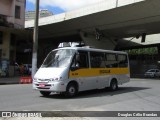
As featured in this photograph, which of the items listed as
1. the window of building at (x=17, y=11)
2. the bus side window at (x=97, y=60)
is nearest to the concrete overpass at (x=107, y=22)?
the window of building at (x=17, y=11)

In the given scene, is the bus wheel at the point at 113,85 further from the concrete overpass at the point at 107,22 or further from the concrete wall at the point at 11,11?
the concrete wall at the point at 11,11

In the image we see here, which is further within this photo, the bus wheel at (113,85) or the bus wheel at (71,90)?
the bus wheel at (113,85)

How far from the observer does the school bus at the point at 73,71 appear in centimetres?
1662

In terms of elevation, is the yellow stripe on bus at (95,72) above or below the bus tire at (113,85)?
above

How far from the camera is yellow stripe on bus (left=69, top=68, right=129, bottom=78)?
17.4 meters

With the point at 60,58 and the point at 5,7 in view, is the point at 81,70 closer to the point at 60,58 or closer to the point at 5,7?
the point at 60,58

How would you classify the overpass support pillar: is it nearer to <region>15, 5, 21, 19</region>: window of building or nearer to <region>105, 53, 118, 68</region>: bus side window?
<region>15, 5, 21, 19</region>: window of building

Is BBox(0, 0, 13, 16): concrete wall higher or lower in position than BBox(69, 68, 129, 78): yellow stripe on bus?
higher

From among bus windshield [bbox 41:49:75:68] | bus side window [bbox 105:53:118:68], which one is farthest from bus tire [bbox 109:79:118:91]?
bus windshield [bbox 41:49:75:68]

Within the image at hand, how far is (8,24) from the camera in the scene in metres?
37.1

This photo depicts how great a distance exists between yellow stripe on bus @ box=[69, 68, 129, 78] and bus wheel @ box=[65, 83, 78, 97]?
49 cm

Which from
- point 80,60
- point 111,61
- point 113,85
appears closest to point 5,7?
point 111,61

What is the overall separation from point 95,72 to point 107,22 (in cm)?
2545

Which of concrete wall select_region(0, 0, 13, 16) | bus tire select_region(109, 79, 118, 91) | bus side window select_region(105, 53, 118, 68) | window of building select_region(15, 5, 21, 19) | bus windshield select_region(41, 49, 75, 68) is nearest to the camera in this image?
bus windshield select_region(41, 49, 75, 68)
